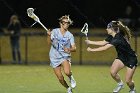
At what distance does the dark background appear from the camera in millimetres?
30125

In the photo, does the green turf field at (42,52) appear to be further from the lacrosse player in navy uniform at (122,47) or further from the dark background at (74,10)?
the lacrosse player in navy uniform at (122,47)

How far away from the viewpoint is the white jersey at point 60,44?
12.8 meters

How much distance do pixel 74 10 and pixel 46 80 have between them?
15090mm

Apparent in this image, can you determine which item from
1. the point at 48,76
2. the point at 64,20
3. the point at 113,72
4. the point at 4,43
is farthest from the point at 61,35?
the point at 4,43

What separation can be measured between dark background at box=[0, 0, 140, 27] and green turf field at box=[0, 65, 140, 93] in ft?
31.6

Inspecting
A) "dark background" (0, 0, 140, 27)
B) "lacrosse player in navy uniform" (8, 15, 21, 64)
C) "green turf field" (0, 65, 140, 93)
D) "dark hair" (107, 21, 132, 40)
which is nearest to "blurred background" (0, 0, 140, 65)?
"dark background" (0, 0, 140, 27)

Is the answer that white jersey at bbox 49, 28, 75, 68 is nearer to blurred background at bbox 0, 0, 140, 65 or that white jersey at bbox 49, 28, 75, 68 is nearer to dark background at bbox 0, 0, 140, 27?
blurred background at bbox 0, 0, 140, 65

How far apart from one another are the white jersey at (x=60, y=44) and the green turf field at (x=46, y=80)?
3.74 ft

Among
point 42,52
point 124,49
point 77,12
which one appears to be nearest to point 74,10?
point 77,12

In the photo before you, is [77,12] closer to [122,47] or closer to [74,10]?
[74,10]

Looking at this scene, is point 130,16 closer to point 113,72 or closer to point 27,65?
point 27,65

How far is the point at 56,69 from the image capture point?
12.9m

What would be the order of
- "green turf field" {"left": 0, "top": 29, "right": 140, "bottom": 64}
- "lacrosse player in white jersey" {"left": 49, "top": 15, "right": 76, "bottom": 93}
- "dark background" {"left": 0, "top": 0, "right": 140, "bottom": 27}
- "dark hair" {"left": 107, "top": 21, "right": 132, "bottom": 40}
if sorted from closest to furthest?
"dark hair" {"left": 107, "top": 21, "right": 132, "bottom": 40}, "lacrosse player in white jersey" {"left": 49, "top": 15, "right": 76, "bottom": 93}, "green turf field" {"left": 0, "top": 29, "right": 140, "bottom": 64}, "dark background" {"left": 0, "top": 0, "right": 140, "bottom": 27}

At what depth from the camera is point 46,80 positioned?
52.9 feet
